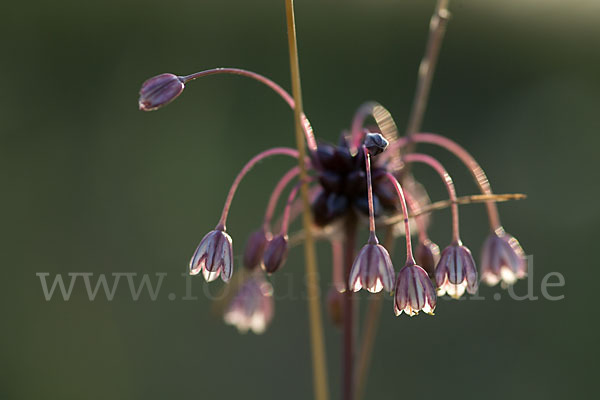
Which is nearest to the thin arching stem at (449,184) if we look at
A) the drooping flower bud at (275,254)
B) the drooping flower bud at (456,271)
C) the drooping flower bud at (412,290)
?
the drooping flower bud at (456,271)

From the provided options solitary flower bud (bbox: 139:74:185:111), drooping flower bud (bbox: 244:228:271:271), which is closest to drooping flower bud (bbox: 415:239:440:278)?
drooping flower bud (bbox: 244:228:271:271)

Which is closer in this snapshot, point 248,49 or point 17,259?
point 17,259

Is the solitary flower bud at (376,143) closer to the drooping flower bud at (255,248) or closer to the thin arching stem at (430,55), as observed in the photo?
the thin arching stem at (430,55)

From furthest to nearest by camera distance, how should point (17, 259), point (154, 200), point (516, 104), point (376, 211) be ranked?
point (516, 104)
point (154, 200)
point (17, 259)
point (376, 211)

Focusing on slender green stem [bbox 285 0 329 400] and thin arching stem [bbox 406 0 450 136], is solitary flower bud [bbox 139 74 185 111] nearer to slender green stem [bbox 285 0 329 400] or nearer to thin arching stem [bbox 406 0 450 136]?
slender green stem [bbox 285 0 329 400]

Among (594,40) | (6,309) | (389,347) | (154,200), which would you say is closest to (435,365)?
(389,347)

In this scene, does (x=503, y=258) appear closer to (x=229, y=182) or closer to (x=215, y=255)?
(x=215, y=255)

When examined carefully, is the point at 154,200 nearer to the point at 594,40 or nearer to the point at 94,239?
the point at 94,239

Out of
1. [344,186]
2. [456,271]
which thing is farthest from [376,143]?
[456,271]
